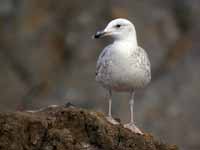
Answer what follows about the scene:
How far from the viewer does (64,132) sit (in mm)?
11531

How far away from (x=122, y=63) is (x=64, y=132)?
240 cm

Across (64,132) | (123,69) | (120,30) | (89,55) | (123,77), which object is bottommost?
(64,132)

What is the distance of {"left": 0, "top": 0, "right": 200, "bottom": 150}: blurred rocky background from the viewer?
2456 cm

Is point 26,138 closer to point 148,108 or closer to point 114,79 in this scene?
point 114,79

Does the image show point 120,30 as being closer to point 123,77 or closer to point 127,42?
point 127,42

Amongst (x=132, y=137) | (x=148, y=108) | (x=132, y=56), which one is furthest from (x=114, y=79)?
(x=148, y=108)

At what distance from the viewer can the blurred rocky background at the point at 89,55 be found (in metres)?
24.6

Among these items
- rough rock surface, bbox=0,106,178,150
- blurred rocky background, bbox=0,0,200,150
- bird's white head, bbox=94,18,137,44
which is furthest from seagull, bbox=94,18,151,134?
blurred rocky background, bbox=0,0,200,150

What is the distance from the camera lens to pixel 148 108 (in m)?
24.5

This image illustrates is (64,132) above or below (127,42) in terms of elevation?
below

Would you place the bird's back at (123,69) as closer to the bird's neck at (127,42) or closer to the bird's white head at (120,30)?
the bird's neck at (127,42)

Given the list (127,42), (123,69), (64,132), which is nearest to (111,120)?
(64,132)

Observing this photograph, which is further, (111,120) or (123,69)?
(123,69)

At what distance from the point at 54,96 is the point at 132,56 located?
447 inches
